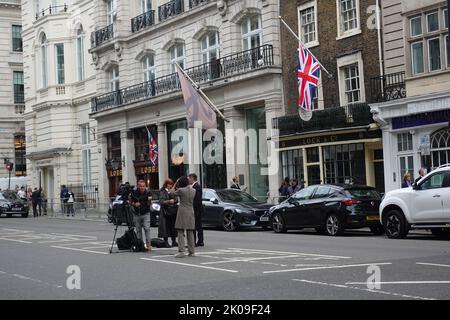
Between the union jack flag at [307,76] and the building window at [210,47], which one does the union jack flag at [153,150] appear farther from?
the union jack flag at [307,76]

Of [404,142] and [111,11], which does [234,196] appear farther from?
[111,11]

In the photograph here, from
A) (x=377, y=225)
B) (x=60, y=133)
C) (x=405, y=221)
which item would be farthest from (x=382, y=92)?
(x=60, y=133)

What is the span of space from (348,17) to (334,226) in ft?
35.8

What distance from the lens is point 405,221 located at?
2027 centimetres

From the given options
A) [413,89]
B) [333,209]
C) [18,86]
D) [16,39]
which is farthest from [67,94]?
[333,209]

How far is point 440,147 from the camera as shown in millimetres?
26828

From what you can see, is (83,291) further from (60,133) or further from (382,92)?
(60,133)

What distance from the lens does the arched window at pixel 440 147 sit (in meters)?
26.5

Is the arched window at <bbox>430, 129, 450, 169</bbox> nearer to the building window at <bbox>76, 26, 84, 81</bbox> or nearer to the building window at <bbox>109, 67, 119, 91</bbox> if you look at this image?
the building window at <bbox>109, 67, 119, 91</bbox>

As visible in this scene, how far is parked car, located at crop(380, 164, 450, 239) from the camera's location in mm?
19312

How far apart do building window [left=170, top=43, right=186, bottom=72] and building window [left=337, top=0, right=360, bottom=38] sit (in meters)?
11.7

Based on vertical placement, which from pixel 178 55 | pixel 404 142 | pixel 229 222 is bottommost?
pixel 229 222

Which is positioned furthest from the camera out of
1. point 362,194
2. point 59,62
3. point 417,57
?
point 59,62
